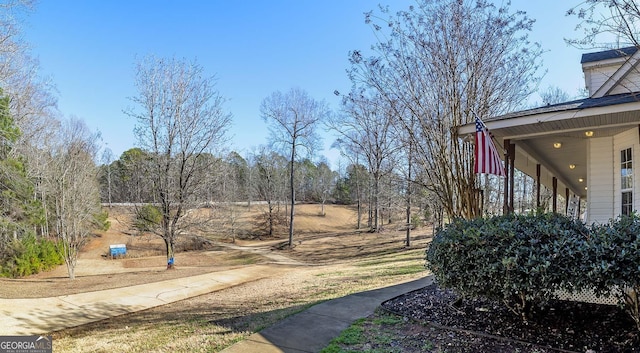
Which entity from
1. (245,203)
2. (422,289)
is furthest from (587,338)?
(245,203)

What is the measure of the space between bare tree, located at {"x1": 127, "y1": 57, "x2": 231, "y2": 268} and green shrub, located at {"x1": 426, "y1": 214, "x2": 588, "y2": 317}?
42.2ft

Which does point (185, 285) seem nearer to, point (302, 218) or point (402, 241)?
point (402, 241)

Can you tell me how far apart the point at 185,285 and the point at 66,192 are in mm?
9063

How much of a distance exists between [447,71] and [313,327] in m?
5.99

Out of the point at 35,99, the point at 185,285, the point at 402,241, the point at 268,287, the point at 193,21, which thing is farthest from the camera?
the point at 402,241

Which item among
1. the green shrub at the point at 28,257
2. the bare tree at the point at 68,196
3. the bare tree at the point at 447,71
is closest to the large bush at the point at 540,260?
the bare tree at the point at 447,71

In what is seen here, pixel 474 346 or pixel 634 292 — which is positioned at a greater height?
pixel 634 292

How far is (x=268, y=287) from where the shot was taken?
977 centimetres

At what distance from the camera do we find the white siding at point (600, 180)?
7359 mm

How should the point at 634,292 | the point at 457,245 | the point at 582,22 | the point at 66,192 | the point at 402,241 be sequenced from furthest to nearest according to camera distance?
1. the point at 402,241
2. the point at 66,192
3. the point at 582,22
4. the point at 457,245
5. the point at 634,292

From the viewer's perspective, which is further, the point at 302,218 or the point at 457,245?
the point at 302,218

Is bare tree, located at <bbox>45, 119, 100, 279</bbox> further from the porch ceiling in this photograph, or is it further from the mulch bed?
the porch ceiling

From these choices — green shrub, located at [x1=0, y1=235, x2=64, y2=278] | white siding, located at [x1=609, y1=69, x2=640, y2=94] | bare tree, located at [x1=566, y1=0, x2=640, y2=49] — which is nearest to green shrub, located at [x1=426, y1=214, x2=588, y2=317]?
bare tree, located at [x1=566, y1=0, x2=640, y2=49]

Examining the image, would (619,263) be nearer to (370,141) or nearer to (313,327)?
(313,327)
